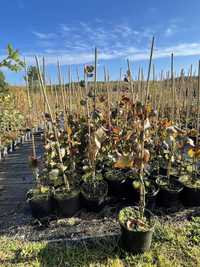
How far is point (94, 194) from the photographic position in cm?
241

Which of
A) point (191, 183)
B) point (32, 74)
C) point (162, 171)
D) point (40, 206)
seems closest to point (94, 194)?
point (40, 206)

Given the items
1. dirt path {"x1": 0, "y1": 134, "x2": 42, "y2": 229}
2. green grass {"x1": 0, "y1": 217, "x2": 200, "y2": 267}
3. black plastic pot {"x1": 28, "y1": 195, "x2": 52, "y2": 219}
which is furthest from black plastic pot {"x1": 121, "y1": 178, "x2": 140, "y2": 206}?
dirt path {"x1": 0, "y1": 134, "x2": 42, "y2": 229}

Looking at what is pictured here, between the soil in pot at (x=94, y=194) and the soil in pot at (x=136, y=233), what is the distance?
1.82 ft

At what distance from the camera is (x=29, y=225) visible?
87.1 inches

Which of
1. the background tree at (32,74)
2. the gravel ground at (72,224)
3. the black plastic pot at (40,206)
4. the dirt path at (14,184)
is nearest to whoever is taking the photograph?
the gravel ground at (72,224)

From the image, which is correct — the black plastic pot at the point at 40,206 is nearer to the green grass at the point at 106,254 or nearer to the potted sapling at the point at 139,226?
the green grass at the point at 106,254

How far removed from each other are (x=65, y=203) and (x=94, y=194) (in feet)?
1.18

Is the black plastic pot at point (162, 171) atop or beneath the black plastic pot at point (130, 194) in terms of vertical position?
atop

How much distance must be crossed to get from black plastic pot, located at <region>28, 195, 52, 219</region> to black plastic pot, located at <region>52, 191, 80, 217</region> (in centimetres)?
Answer: 8

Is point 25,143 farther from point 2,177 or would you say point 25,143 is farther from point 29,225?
point 29,225

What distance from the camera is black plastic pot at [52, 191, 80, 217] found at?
2268 millimetres

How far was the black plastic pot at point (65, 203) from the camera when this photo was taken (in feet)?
7.44

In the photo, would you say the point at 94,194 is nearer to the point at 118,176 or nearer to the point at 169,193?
the point at 118,176

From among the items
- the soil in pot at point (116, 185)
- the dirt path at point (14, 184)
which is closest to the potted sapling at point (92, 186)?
the soil in pot at point (116, 185)
